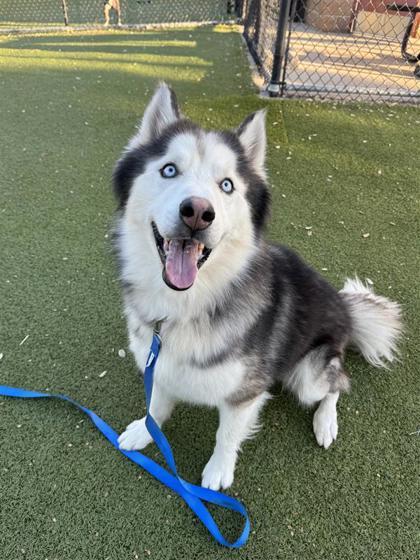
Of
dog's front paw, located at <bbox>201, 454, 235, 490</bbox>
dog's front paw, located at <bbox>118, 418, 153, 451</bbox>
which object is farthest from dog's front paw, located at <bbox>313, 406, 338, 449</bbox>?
dog's front paw, located at <bbox>118, 418, 153, 451</bbox>

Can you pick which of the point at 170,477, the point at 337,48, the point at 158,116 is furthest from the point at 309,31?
the point at 170,477

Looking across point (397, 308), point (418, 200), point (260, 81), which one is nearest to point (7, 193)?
point (397, 308)

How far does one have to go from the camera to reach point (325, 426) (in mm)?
2252

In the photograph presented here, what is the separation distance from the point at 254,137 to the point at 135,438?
1.60m

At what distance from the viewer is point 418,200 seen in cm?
405

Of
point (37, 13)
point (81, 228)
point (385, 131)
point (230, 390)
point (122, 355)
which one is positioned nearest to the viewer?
point (230, 390)

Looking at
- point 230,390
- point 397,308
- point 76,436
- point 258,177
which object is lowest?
point 76,436

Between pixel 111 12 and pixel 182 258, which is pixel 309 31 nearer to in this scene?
pixel 111 12

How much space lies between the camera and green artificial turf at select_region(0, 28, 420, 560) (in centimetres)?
191

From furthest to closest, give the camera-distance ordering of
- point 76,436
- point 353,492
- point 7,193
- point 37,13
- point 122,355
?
point 37,13 < point 7,193 < point 122,355 < point 76,436 < point 353,492

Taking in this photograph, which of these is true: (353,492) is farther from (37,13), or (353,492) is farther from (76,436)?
(37,13)

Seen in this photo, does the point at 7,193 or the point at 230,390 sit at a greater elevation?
the point at 230,390

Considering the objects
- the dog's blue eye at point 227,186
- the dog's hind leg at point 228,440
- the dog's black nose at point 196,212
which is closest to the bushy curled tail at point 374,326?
the dog's hind leg at point 228,440

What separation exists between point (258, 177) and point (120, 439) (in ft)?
4.86
